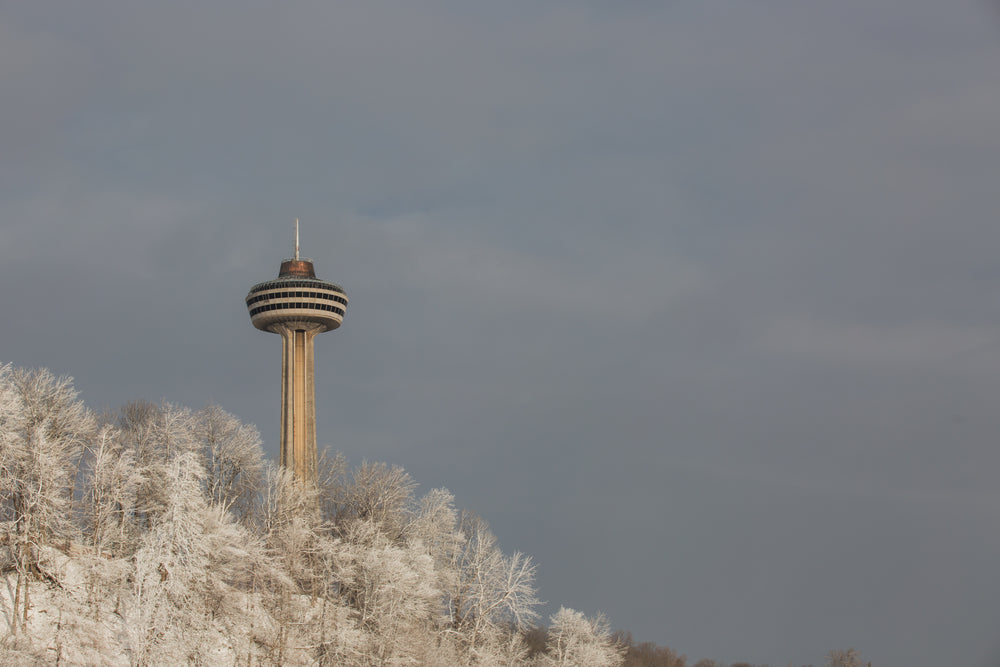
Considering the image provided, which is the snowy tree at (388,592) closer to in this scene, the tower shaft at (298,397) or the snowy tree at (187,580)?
the snowy tree at (187,580)

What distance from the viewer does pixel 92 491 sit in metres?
64.5

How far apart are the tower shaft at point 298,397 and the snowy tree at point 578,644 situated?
3618 centimetres

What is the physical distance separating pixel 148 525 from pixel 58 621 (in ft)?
60.1

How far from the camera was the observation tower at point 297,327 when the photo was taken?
359 feet

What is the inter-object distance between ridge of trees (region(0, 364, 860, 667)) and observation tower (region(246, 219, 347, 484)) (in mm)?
19645

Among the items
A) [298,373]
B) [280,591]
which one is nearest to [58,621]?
[280,591]

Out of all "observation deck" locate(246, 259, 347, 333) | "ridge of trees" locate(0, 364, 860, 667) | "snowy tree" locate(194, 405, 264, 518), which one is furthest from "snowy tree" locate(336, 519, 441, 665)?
"observation deck" locate(246, 259, 347, 333)

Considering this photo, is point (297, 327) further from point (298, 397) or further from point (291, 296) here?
point (298, 397)

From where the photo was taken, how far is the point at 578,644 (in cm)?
7775

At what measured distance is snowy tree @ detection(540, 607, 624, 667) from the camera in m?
75.0

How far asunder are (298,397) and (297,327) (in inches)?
313

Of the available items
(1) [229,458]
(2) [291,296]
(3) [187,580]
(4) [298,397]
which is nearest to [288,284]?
(2) [291,296]

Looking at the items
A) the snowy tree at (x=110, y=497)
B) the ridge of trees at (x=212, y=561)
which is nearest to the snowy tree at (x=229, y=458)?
the ridge of trees at (x=212, y=561)

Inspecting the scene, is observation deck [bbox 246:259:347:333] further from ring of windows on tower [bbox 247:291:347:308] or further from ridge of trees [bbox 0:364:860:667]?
ridge of trees [bbox 0:364:860:667]
